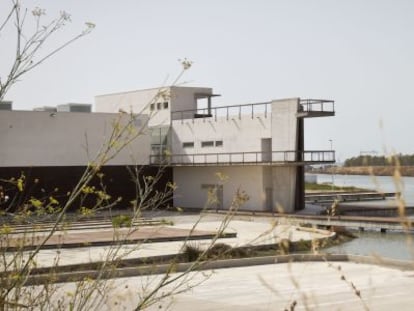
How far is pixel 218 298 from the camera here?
563 inches

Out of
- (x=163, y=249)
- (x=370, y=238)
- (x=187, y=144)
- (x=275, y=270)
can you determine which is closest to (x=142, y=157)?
(x=187, y=144)

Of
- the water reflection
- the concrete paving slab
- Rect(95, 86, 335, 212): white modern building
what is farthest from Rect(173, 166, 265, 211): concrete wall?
the concrete paving slab

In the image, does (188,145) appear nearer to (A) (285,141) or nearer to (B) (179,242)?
(A) (285,141)

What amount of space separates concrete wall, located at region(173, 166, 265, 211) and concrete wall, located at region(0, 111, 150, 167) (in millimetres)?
3726

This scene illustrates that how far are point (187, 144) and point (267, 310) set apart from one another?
93.8 ft

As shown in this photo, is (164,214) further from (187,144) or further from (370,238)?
(370,238)

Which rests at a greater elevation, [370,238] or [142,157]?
[142,157]

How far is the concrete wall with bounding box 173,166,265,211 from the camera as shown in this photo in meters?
37.2

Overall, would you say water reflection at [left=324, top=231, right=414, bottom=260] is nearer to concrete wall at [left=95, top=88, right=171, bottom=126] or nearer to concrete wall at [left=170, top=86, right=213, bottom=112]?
concrete wall at [left=170, top=86, right=213, bottom=112]

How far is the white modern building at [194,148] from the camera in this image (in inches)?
1407

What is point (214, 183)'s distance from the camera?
3981 cm

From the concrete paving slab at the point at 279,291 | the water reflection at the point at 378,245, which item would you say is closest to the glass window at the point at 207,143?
the water reflection at the point at 378,245

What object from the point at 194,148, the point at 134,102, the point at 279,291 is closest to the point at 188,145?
the point at 194,148

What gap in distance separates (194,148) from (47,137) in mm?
7964
